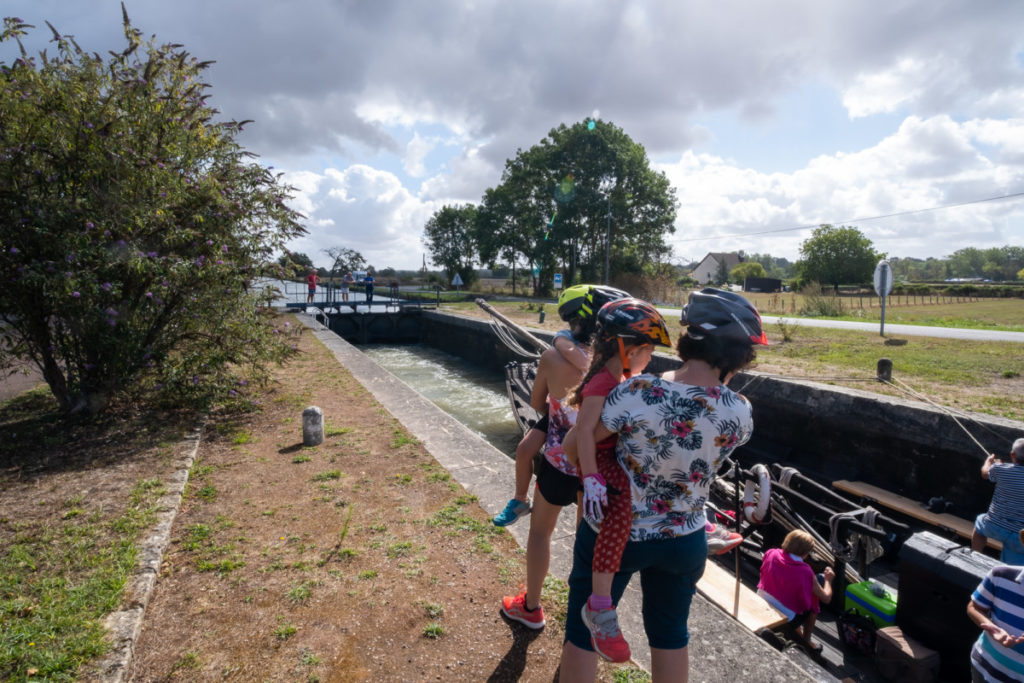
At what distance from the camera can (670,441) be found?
1604 millimetres

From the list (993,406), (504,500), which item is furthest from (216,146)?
(993,406)

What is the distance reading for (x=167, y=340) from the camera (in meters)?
6.57

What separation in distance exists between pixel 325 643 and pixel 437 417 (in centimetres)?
456

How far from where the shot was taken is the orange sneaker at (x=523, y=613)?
2.68 m

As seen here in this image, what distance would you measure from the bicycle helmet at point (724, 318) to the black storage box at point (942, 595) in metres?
2.97

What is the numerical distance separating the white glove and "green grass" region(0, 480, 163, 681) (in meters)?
2.27

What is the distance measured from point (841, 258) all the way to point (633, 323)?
64844 mm

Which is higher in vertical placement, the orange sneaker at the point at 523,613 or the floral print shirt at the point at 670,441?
the floral print shirt at the point at 670,441

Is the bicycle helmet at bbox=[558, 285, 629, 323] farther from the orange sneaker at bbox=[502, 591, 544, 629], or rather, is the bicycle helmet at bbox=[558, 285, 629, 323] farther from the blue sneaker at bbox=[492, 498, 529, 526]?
the orange sneaker at bbox=[502, 591, 544, 629]

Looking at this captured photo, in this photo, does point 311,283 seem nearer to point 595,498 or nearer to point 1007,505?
point 1007,505

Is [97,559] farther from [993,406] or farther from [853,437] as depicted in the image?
[993,406]

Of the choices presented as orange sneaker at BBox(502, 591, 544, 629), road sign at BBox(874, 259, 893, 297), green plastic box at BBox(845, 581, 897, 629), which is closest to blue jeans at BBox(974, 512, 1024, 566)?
green plastic box at BBox(845, 581, 897, 629)

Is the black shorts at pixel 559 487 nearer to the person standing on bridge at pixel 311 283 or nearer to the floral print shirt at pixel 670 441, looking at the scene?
the floral print shirt at pixel 670 441

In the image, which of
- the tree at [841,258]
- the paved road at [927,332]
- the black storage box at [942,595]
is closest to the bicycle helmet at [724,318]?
the black storage box at [942,595]
